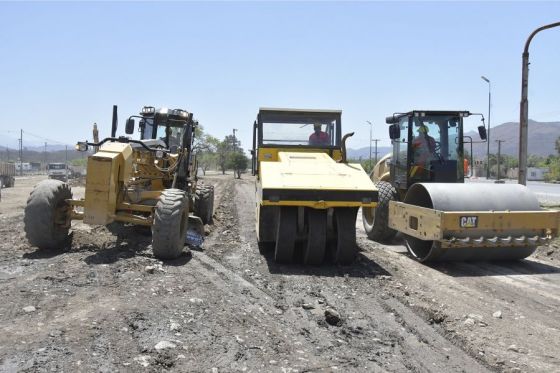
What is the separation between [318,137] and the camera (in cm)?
998

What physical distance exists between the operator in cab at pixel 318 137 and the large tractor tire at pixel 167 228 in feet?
11.1

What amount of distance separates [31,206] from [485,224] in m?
6.83

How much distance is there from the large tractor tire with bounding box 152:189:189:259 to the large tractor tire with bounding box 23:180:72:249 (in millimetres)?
1713

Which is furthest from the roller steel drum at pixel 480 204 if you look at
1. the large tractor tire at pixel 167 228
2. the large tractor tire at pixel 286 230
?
the large tractor tire at pixel 167 228

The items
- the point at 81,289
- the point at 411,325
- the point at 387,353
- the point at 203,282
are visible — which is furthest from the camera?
the point at 203,282

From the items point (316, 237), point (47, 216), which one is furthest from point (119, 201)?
point (316, 237)

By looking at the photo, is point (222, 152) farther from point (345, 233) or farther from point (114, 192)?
point (345, 233)

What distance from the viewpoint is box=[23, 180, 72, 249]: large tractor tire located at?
7.67 m

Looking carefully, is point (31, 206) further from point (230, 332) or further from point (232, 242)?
point (230, 332)

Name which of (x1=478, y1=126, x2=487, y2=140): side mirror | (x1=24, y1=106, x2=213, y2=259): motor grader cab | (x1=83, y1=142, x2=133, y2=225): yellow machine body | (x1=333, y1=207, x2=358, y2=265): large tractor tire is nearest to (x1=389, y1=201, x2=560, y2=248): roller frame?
(x1=333, y1=207, x2=358, y2=265): large tractor tire

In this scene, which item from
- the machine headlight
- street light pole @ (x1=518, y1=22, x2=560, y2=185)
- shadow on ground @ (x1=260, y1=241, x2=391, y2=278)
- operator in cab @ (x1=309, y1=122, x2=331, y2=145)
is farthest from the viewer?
street light pole @ (x1=518, y1=22, x2=560, y2=185)

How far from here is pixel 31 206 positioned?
7.70 meters

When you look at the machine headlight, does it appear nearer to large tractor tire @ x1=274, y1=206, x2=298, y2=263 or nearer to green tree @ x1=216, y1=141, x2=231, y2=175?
large tractor tire @ x1=274, y1=206, x2=298, y2=263

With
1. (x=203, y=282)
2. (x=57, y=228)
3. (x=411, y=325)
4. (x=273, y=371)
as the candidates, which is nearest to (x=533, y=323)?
(x=411, y=325)
